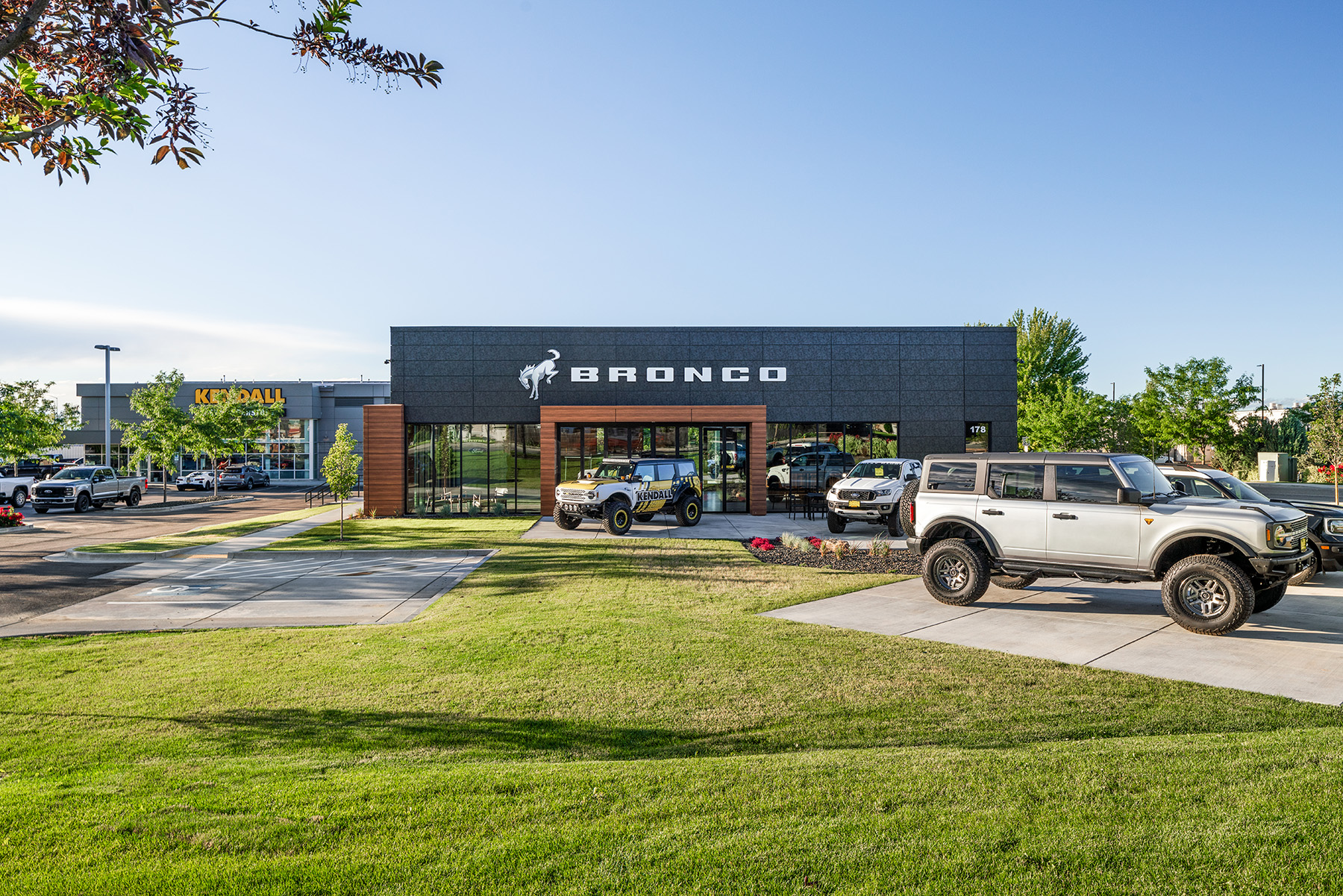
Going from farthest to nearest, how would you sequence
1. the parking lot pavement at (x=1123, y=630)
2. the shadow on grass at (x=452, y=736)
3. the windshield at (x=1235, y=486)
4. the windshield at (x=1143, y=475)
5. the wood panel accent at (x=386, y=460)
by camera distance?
the wood panel accent at (x=386, y=460) < the windshield at (x=1235, y=486) < the windshield at (x=1143, y=475) < the parking lot pavement at (x=1123, y=630) < the shadow on grass at (x=452, y=736)

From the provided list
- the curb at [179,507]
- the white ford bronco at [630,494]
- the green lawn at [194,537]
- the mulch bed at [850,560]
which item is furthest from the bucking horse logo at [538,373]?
the curb at [179,507]

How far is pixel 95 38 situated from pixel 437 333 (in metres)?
23.1

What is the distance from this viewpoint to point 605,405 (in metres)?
26.9

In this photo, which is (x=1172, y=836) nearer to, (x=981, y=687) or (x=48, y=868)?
(x=981, y=687)

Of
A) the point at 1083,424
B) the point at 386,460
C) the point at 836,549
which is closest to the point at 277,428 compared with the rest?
the point at 386,460

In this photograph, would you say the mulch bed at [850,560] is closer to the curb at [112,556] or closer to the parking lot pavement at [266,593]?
the parking lot pavement at [266,593]

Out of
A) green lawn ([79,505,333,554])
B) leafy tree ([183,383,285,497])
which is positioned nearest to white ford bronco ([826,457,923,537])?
green lawn ([79,505,333,554])

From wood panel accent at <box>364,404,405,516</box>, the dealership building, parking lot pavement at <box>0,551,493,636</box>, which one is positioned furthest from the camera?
the dealership building

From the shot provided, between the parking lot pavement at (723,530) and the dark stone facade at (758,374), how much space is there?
15.2 feet

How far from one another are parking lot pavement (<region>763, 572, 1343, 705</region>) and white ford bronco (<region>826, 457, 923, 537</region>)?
684 centimetres

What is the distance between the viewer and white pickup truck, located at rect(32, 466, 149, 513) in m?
31.3

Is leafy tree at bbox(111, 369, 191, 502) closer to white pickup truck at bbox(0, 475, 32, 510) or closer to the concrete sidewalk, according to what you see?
white pickup truck at bbox(0, 475, 32, 510)

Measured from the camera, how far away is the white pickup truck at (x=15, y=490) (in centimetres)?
3253

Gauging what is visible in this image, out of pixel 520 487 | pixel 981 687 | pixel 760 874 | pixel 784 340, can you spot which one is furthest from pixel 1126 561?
pixel 520 487
